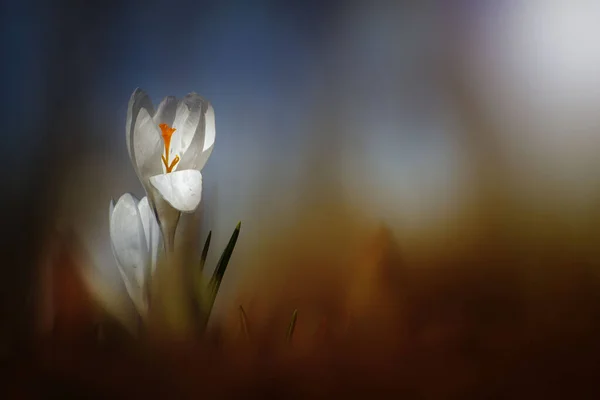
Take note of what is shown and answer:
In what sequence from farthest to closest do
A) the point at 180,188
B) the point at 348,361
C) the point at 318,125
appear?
1. the point at 318,125
2. the point at 180,188
3. the point at 348,361

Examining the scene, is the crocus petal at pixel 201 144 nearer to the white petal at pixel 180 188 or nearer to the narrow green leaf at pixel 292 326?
the white petal at pixel 180 188

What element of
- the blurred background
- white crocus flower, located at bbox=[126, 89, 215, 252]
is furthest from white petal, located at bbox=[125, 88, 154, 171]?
the blurred background

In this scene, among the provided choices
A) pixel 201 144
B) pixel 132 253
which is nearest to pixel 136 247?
pixel 132 253

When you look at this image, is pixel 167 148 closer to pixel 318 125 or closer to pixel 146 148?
pixel 146 148

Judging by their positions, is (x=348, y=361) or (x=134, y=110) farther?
(x=134, y=110)

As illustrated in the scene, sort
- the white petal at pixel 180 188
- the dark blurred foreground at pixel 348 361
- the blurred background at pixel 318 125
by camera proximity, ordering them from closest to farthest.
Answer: the dark blurred foreground at pixel 348 361 < the white petal at pixel 180 188 < the blurred background at pixel 318 125

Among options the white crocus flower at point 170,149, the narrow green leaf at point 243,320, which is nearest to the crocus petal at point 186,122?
the white crocus flower at point 170,149
